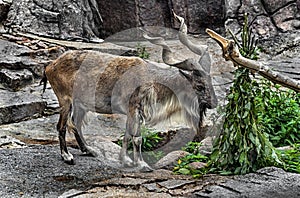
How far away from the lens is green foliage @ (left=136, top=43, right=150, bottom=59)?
32.4 ft

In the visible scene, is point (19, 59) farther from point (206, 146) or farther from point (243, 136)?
point (243, 136)

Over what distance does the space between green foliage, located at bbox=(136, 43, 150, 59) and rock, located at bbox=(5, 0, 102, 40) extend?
37.7 inches

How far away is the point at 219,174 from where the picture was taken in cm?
470

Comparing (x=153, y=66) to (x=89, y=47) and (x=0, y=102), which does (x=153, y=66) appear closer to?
(x=0, y=102)

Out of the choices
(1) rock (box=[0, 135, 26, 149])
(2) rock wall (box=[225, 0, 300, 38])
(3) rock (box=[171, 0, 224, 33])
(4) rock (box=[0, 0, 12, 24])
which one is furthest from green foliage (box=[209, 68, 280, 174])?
(3) rock (box=[171, 0, 224, 33])

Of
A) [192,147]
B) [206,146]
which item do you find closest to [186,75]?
[206,146]

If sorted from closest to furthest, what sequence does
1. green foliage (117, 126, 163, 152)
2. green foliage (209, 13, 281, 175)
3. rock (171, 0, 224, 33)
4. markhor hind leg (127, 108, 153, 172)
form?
green foliage (209, 13, 281, 175)
markhor hind leg (127, 108, 153, 172)
green foliage (117, 126, 163, 152)
rock (171, 0, 224, 33)

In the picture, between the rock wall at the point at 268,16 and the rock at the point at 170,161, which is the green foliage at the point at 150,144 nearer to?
the rock at the point at 170,161

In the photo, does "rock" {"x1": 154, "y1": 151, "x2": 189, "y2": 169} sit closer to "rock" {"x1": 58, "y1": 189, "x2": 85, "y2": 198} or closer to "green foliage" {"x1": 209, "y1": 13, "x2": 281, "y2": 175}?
"green foliage" {"x1": 209, "y1": 13, "x2": 281, "y2": 175}

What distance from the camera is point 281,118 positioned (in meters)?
6.50

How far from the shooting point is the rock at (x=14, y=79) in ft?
26.9

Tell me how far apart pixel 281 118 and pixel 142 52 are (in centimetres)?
420

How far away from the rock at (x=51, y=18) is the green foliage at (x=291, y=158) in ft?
19.3

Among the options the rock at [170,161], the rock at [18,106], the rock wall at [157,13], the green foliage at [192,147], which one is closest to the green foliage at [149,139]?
the green foliage at [192,147]
